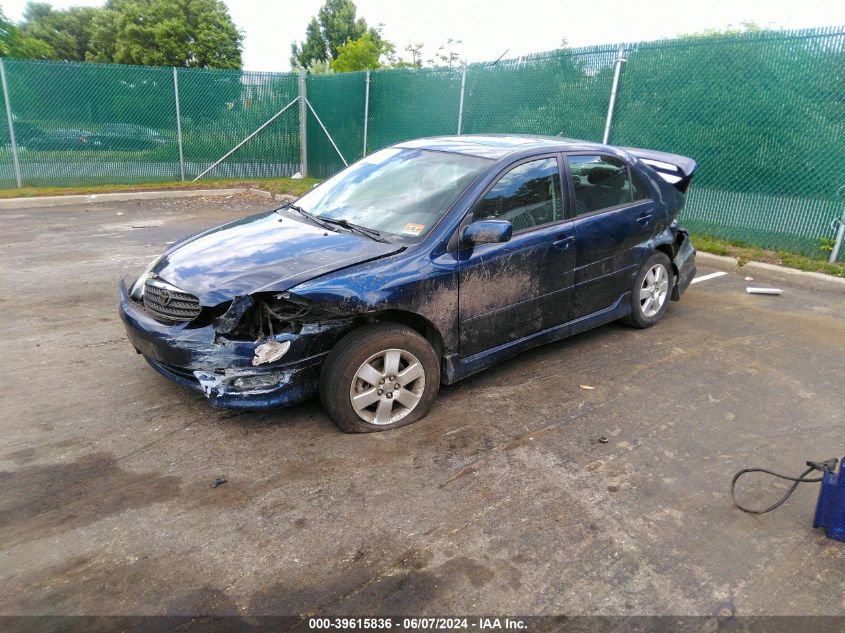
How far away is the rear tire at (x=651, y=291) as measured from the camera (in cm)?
549

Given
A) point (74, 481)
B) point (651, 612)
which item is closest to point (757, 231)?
point (651, 612)

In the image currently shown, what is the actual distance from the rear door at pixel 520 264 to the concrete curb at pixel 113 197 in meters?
9.67

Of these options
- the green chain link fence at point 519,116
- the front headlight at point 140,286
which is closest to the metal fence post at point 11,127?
the green chain link fence at point 519,116

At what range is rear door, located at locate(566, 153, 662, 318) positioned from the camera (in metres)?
4.82

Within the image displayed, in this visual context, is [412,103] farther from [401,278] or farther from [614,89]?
[401,278]

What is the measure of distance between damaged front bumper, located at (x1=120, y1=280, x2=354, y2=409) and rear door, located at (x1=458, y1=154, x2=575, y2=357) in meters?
0.90

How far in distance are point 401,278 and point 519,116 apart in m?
7.93

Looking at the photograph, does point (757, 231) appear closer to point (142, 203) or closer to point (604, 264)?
point (604, 264)

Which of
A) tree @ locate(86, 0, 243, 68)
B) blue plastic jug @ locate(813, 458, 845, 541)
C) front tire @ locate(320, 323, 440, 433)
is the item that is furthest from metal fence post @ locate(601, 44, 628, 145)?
tree @ locate(86, 0, 243, 68)

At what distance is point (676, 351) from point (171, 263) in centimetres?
395

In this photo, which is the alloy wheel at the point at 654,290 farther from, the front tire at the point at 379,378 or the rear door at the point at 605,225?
the front tire at the point at 379,378

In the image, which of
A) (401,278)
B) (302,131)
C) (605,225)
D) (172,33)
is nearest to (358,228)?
(401,278)

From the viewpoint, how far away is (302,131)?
15258 millimetres

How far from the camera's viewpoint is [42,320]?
5551mm
